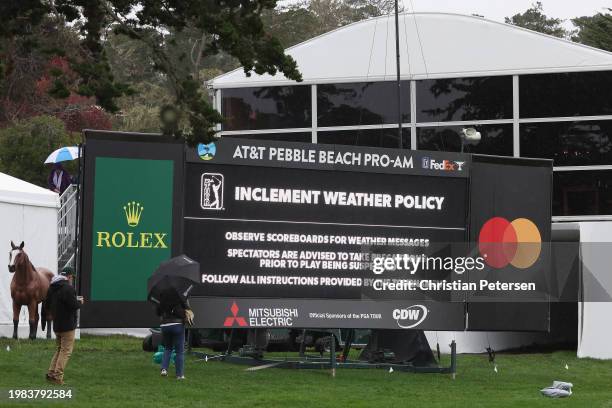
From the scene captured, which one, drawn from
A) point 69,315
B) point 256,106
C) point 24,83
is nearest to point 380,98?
point 256,106

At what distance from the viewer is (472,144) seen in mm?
27281

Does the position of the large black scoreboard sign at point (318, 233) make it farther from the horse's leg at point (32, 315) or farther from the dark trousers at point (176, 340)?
the horse's leg at point (32, 315)

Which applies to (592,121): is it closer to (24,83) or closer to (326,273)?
(326,273)

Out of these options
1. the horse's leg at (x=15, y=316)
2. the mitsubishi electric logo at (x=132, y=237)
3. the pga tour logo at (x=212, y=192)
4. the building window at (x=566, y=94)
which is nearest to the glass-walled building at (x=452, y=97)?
the building window at (x=566, y=94)

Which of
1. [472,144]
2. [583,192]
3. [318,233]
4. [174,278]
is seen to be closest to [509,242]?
[318,233]

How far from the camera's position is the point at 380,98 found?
2766 cm

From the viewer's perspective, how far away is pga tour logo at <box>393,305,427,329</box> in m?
18.1

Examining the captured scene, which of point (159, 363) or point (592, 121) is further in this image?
point (592, 121)

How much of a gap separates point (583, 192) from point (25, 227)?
1195 cm

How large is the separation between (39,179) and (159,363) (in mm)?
23534

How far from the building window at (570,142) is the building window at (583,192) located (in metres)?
0.26

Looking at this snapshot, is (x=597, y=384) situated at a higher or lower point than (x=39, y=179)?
lower

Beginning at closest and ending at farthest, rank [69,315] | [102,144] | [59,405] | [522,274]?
[59,405] → [69,315] → [102,144] → [522,274]

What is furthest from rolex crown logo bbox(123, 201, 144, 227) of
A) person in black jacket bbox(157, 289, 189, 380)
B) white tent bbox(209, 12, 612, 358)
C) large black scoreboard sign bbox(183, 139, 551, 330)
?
white tent bbox(209, 12, 612, 358)
